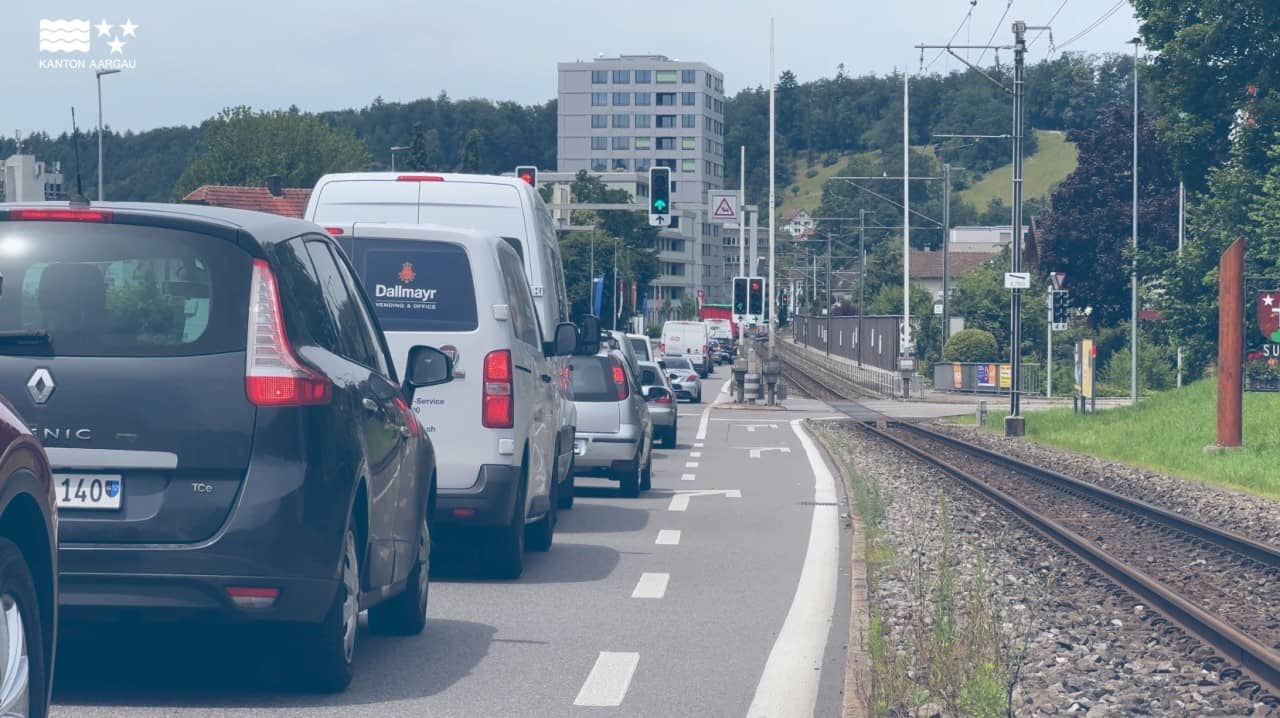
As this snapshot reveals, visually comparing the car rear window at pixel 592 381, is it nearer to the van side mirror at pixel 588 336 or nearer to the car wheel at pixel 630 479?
the car wheel at pixel 630 479

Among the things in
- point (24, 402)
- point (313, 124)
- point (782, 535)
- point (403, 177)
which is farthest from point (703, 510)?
point (313, 124)

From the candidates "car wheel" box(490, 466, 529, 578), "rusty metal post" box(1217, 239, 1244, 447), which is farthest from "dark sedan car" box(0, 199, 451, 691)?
"rusty metal post" box(1217, 239, 1244, 447)

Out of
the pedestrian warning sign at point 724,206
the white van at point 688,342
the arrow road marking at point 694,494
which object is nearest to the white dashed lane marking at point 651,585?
the arrow road marking at point 694,494

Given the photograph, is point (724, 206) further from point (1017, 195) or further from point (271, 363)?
point (271, 363)

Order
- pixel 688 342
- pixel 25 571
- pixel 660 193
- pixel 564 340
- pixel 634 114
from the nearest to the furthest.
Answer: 1. pixel 25 571
2. pixel 564 340
3. pixel 660 193
4. pixel 688 342
5. pixel 634 114

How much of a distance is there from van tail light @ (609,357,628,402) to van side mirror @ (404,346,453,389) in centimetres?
970

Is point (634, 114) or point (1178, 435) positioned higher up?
point (634, 114)

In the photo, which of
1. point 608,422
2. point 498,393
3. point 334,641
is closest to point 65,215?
point 334,641

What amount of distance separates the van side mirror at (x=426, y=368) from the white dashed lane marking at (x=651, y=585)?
234cm

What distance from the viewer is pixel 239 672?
7312mm

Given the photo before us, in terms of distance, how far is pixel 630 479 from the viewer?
58.6 ft

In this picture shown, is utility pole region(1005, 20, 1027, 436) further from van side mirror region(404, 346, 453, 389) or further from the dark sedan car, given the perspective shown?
the dark sedan car

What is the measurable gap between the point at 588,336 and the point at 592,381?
4.70m

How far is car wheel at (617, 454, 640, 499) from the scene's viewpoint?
1777 cm
